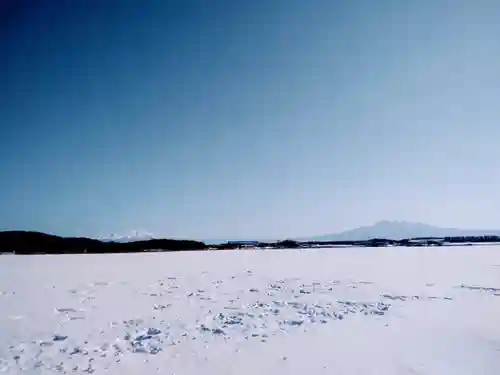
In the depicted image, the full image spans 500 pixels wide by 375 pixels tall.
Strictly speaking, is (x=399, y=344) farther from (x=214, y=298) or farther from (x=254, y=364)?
(x=214, y=298)

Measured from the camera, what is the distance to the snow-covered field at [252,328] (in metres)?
5.89

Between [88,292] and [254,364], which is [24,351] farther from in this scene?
[88,292]

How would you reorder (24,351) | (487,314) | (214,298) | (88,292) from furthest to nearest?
(88,292) → (214,298) → (487,314) → (24,351)

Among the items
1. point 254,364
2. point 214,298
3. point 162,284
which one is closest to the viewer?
point 254,364

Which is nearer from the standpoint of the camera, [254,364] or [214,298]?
[254,364]

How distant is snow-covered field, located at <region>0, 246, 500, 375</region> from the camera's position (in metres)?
5.89

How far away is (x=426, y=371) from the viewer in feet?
18.2

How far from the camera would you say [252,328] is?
7871 millimetres

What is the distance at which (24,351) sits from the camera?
6.44 metres

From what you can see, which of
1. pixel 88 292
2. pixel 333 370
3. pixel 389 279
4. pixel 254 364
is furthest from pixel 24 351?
pixel 389 279

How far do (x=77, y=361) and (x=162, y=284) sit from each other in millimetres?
8062

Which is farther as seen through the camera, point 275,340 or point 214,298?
point 214,298

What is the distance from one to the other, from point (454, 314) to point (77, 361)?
25.8 ft

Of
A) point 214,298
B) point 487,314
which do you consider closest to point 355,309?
point 487,314
